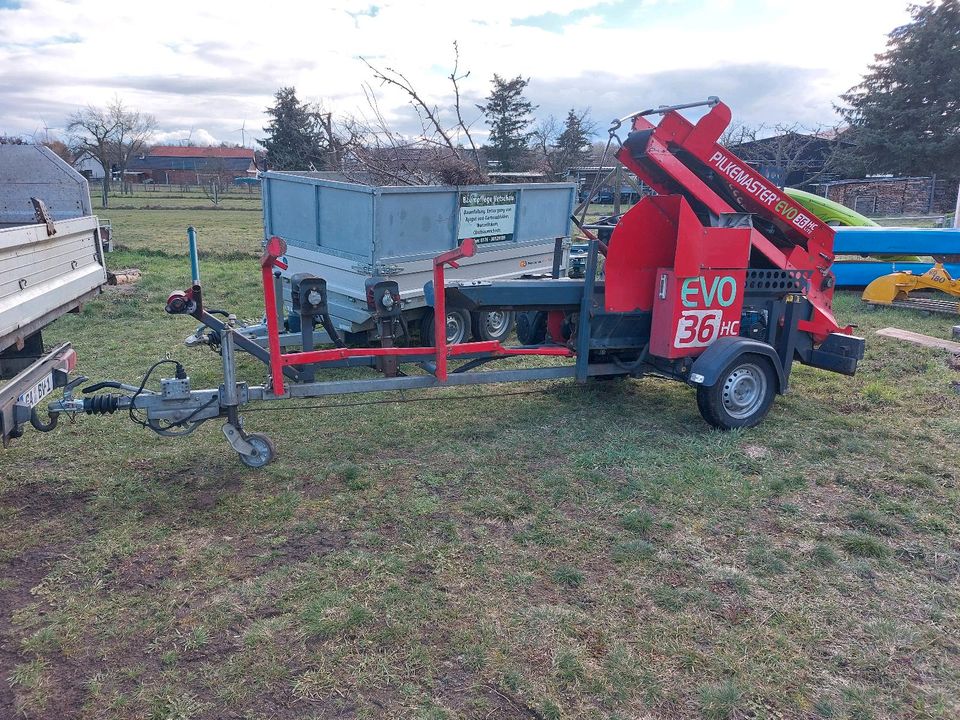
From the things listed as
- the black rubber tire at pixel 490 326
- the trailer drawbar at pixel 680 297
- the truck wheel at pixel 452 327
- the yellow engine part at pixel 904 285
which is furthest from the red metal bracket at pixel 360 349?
the yellow engine part at pixel 904 285

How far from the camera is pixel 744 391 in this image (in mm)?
5977

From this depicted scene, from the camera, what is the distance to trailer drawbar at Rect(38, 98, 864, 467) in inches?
212

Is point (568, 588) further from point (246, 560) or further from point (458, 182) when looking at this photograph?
point (458, 182)

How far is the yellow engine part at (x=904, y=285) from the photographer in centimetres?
1070

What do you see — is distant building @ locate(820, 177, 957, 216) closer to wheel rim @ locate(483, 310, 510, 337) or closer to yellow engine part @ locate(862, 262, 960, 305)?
yellow engine part @ locate(862, 262, 960, 305)

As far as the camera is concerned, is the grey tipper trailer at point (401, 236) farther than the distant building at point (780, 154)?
No

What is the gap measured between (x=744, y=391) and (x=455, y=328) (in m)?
3.44

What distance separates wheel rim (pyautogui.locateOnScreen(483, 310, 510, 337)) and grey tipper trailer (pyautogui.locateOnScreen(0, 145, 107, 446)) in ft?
14.4

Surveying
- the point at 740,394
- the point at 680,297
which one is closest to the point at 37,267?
the point at 680,297

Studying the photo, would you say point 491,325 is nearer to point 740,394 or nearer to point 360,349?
point 740,394

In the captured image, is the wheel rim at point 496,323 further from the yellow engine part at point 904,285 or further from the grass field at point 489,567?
the yellow engine part at point 904,285

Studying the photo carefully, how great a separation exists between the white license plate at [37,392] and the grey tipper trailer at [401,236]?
223cm

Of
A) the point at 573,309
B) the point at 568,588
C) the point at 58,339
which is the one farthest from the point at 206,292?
the point at 568,588

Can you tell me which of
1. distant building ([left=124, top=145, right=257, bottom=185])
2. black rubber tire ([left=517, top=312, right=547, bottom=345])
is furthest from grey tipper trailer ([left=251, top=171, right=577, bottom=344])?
distant building ([left=124, top=145, right=257, bottom=185])
